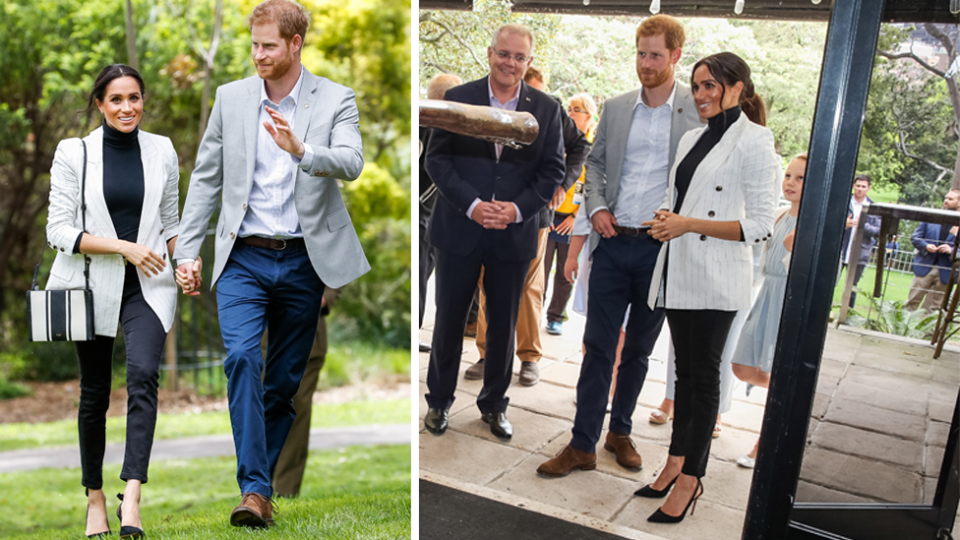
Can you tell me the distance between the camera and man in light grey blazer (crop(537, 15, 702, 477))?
10.5ft

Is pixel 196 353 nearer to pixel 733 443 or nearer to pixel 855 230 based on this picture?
pixel 733 443

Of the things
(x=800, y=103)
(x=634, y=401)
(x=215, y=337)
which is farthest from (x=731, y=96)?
(x=215, y=337)

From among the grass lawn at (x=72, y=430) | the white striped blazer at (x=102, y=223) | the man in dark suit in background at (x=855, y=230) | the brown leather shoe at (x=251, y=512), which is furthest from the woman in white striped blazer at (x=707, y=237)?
the grass lawn at (x=72, y=430)

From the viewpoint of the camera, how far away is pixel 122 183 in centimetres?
281

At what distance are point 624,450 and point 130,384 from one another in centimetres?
213

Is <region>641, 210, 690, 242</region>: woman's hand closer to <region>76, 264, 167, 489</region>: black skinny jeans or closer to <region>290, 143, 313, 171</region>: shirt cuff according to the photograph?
<region>290, 143, 313, 171</region>: shirt cuff

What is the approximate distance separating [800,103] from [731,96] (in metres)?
0.27

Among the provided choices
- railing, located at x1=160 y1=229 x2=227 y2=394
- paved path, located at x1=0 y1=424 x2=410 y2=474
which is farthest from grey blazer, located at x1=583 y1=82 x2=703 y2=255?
railing, located at x1=160 y1=229 x2=227 y2=394

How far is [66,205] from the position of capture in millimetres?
2770

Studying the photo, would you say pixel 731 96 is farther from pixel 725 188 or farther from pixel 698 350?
pixel 698 350

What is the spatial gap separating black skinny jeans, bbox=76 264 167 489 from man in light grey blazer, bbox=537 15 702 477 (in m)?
1.81

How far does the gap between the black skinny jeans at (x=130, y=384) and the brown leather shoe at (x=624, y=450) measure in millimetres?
1991

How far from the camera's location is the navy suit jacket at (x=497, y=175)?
11.7ft

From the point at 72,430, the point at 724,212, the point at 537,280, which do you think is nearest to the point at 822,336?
the point at 724,212
